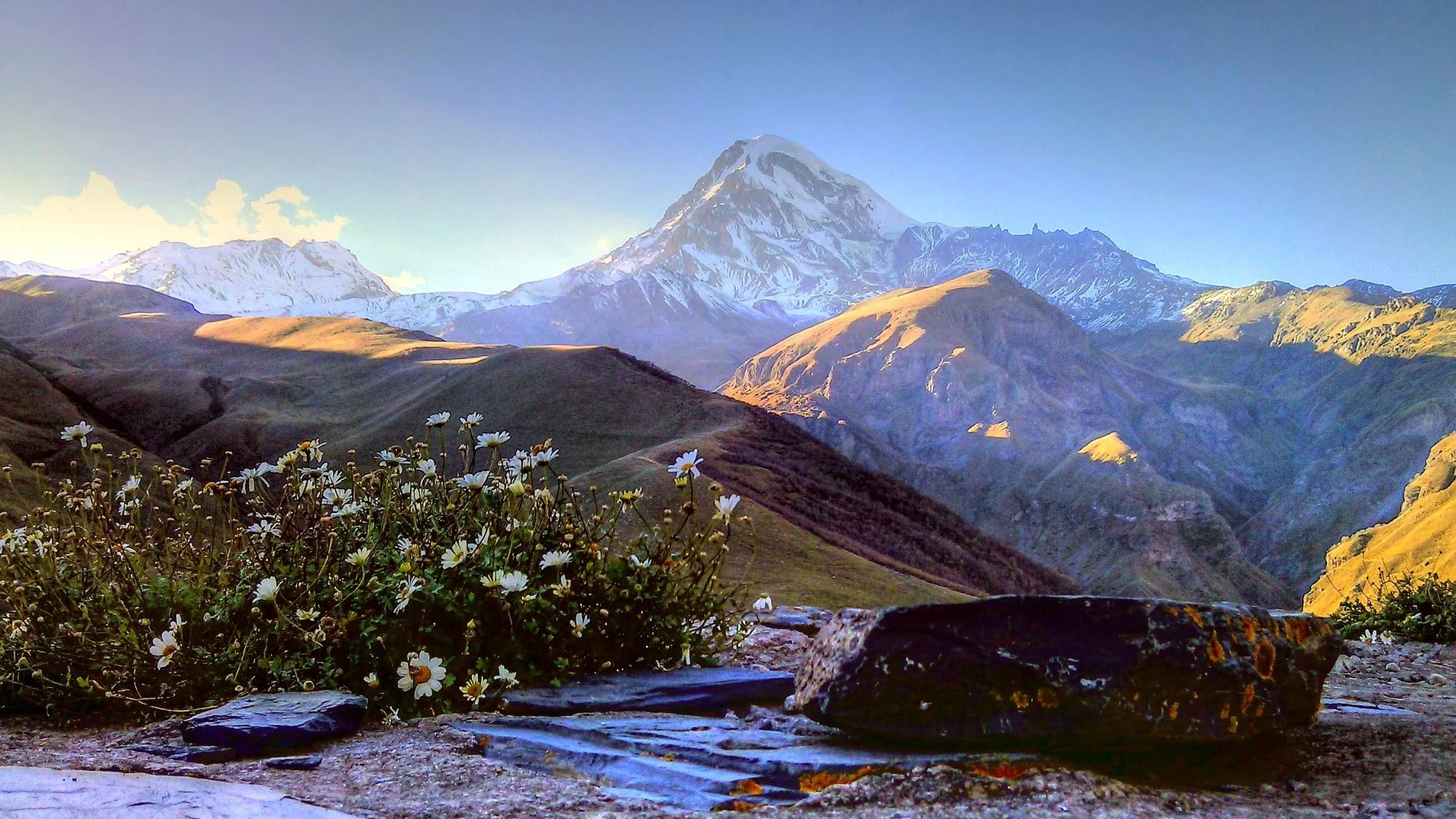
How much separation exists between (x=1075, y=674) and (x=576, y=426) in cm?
4199

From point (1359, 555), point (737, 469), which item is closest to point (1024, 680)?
point (737, 469)

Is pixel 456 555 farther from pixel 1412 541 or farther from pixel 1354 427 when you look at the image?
pixel 1354 427

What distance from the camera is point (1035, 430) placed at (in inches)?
6102

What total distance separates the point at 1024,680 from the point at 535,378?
48.3 m

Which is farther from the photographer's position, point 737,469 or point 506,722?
A: point 737,469

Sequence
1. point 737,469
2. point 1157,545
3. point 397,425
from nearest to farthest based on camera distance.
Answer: point 737,469 → point 397,425 → point 1157,545

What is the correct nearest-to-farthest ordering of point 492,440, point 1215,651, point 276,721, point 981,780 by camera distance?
point 981,780, point 1215,651, point 276,721, point 492,440

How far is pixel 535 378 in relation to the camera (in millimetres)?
50625

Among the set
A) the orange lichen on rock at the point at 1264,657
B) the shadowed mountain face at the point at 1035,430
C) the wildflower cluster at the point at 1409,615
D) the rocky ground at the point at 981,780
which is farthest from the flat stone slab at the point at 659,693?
the shadowed mountain face at the point at 1035,430

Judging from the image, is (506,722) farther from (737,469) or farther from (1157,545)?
(1157,545)

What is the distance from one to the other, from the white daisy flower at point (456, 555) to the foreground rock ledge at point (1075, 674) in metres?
2.01

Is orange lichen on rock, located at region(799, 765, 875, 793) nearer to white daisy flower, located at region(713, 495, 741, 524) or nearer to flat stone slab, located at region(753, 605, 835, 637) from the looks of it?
white daisy flower, located at region(713, 495, 741, 524)

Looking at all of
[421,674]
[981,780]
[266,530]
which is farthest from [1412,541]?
→ [266,530]

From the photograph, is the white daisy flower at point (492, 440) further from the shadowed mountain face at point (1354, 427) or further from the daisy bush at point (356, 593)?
the shadowed mountain face at point (1354, 427)
